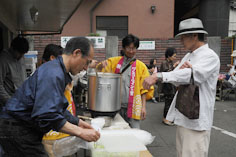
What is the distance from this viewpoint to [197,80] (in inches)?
84.0

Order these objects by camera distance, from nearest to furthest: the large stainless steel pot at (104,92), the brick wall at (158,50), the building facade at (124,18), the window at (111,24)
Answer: the large stainless steel pot at (104,92), the brick wall at (158,50), the building facade at (124,18), the window at (111,24)

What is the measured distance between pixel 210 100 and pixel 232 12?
1417cm

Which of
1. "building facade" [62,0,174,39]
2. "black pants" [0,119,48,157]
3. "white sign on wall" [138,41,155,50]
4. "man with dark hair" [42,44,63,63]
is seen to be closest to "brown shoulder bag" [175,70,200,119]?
"black pants" [0,119,48,157]

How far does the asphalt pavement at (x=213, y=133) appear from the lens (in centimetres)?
427

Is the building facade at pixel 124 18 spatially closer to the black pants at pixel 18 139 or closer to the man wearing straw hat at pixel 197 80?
the man wearing straw hat at pixel 197 80

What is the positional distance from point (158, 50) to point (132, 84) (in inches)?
306

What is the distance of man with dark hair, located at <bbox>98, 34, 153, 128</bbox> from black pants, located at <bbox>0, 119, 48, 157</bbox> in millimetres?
1612

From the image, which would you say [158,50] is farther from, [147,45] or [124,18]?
[124,18]

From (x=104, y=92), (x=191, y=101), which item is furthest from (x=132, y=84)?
(x=191, y=101)

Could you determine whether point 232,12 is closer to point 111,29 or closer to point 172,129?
point 111,29

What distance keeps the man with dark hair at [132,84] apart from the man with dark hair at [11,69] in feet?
5.33

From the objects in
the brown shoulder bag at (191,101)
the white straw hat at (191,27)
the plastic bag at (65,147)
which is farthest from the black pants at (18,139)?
the white straw hat at (191,27)

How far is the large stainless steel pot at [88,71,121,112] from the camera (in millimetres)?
2898

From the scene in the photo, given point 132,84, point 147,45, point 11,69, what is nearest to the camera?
point 132,84
